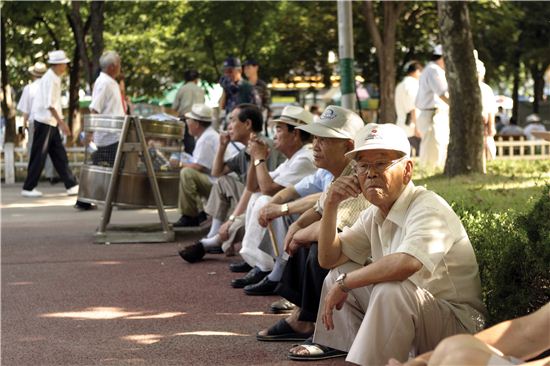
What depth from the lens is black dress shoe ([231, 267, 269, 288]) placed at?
10094 millimetres

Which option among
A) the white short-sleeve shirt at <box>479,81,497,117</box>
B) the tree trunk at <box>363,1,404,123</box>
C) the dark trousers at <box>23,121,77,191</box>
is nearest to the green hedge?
the white short-sleeve shirt at <box>479,81,497,117</box>

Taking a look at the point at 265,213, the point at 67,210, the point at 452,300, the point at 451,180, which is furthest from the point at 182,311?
the point at 67,210

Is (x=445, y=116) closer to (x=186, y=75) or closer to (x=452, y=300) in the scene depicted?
(x=186, y=75)

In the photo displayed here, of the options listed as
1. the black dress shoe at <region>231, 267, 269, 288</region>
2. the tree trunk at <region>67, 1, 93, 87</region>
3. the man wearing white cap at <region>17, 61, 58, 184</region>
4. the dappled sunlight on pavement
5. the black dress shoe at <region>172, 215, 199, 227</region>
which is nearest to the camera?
the dappled sunlight on pavement

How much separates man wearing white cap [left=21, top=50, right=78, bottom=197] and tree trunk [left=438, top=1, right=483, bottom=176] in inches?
227

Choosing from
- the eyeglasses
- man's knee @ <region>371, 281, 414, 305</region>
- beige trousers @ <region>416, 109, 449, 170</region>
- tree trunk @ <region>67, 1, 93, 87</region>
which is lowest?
man's knee @ <region>371, 281, 414, 305</region>

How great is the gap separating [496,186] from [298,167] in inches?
140

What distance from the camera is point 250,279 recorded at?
A: 10.2 m

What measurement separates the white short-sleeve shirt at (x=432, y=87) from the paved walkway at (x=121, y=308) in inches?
198

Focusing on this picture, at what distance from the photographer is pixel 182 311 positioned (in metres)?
9.24

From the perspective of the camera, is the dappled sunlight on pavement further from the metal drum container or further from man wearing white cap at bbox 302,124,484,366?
the metal drum container

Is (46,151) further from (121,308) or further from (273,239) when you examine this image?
(273,239)

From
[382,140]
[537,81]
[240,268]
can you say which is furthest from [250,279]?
[537,81]

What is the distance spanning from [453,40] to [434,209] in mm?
9838
